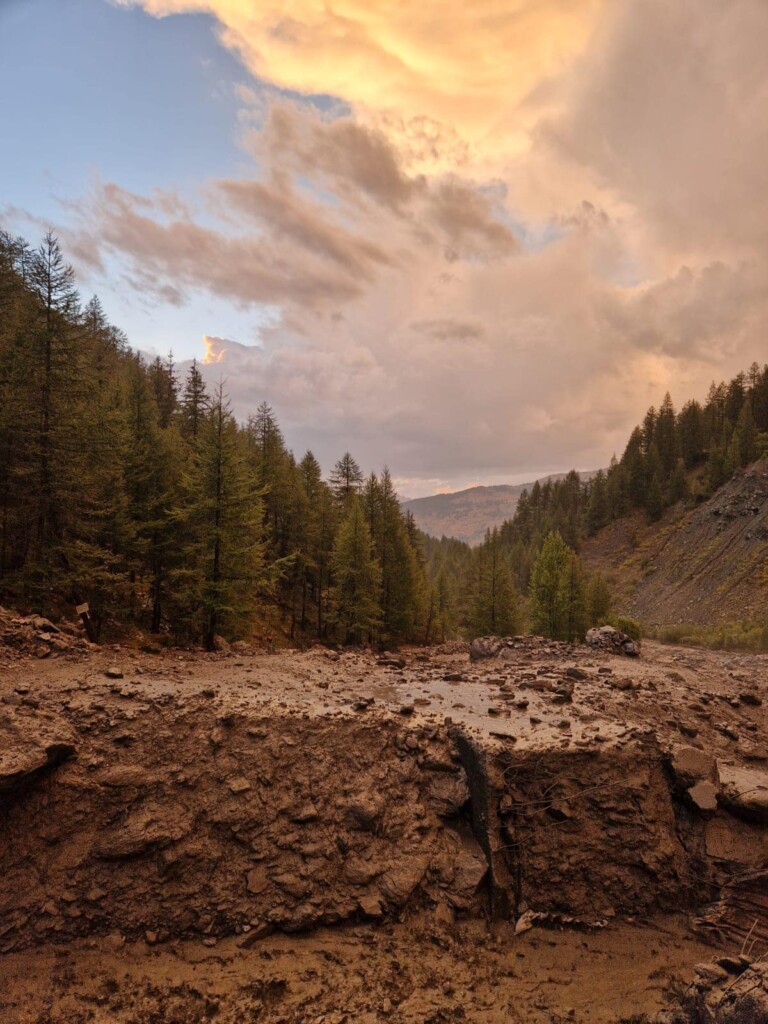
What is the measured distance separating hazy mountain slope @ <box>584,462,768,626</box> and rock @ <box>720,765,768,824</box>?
36.6m

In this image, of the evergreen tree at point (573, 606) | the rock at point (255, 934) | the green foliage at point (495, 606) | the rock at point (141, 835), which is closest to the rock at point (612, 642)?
the evergreen tree at point (573, 606)

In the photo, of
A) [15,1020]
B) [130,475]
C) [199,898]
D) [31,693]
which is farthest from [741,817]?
[130,475]

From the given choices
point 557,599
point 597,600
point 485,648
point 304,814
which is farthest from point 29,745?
point 597,600

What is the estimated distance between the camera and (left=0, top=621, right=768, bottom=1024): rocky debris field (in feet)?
22.6

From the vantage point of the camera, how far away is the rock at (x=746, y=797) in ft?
28.5

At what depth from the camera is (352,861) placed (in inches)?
326

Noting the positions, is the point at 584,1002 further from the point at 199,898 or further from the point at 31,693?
the point at 31,693

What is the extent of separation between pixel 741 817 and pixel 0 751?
14.0m

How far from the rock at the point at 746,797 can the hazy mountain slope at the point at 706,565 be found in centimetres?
3663

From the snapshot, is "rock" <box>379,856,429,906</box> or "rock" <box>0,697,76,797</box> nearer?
"rock" <box>0,697,76,797</box>

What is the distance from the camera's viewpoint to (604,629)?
24.0m

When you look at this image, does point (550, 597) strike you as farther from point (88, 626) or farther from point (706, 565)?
point (88, 626)

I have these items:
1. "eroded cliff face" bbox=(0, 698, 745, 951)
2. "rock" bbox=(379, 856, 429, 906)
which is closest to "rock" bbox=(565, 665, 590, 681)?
"eroded cliff face" bbox=(0, 698, 745, 951)

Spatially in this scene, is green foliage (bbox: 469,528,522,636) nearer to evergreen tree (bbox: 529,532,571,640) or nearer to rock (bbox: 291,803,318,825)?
evergreen tree (bbox: 529,532,571,640)
